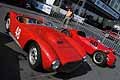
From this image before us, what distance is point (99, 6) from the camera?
35156mm

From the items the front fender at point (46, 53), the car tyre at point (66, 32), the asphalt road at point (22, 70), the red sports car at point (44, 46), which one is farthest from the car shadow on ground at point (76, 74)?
the car tyre at point (66, 32)

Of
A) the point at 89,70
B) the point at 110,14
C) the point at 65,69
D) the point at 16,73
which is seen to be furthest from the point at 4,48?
the point at 110,14

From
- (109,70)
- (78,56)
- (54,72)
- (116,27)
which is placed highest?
(78,56)

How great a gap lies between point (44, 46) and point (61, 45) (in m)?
0.85

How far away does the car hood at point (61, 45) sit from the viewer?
647 cm

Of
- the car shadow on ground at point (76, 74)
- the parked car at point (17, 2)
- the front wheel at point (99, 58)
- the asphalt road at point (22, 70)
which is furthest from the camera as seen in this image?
the parked car at point (17, 2)

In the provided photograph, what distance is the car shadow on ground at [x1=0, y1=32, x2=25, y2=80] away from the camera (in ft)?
18.6

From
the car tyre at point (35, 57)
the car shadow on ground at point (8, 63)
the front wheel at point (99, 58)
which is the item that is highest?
the car tyre at point (35, 57)

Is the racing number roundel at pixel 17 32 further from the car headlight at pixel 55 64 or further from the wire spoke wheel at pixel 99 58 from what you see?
the wire spoke wheel at pixel 99 58

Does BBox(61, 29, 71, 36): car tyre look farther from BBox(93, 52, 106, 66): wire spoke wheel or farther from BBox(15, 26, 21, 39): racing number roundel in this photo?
BBox(15, 26, 21, 39): racing number roundel

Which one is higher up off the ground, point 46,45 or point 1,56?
point 46,45

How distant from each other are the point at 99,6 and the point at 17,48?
2902 centimetres

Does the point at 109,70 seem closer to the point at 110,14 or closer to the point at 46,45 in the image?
the point at 46,45

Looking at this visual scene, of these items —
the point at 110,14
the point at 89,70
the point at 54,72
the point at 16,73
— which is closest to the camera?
the point at 16,73
